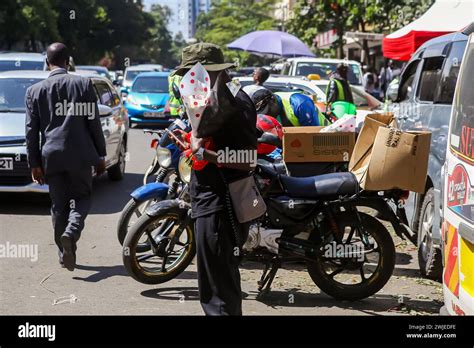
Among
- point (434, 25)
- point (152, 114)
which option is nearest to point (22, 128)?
point (434, 25)

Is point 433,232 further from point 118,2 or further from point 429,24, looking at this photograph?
point 118,2

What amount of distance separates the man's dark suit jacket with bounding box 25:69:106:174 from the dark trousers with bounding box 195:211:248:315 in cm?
274

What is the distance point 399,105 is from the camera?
8.99 m

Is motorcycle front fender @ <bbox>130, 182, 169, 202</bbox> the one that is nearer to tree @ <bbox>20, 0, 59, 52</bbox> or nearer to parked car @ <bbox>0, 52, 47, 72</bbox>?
parked car @ <bbox>0, 52, 47, 72</bbox>

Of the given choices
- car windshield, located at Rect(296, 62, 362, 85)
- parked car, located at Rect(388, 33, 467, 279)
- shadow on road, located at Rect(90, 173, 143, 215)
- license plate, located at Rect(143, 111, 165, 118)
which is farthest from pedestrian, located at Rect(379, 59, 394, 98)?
parked car, located at Rect(388, 33, 467, 279)

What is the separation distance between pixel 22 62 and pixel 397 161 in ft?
30.1

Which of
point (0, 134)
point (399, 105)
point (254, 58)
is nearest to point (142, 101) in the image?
point (0, 134)

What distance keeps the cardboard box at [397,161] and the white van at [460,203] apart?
1002 mm

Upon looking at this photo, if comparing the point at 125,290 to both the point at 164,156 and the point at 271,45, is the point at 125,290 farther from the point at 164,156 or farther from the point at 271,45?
the point at 271,45

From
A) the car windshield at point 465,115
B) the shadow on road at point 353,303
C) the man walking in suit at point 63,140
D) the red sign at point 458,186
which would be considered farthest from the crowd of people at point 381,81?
the red sign at point 458,186

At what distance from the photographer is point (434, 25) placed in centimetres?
1361

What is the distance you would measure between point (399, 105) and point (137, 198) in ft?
11.5

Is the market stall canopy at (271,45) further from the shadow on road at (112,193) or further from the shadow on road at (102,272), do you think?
the shadow on road at (102,272)
